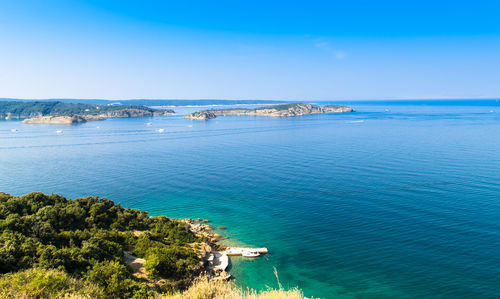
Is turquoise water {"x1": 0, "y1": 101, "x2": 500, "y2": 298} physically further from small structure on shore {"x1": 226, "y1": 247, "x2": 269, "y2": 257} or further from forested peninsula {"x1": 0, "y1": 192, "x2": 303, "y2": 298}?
forested peninsula {"x1": 0, "y1": 192, "x2": 303, "y2": 298}

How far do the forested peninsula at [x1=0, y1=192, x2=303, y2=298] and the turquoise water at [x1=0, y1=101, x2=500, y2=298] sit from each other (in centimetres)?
569

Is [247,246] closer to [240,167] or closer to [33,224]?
[33,224]

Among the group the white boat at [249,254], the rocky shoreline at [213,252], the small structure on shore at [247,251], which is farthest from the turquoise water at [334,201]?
the rocky shoreline at [213,252]

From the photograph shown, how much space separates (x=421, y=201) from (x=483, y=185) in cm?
1347

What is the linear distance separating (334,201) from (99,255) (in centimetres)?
3006

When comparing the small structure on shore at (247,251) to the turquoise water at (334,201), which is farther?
the small structure on shore at (247,251)

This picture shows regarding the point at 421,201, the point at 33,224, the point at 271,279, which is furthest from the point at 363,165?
the point at 33,224

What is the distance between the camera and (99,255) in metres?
21.8

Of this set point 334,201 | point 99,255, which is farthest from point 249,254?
point 334,201

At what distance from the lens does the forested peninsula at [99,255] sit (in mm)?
14468

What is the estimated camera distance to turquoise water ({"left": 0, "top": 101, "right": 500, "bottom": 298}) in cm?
2461

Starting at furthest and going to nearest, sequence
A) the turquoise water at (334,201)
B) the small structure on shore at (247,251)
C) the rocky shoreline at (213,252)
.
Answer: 1. the small structure on shore at (247,251)
2. the rocky shoreline at (213,252)
3. the turquoise water at (334,201)

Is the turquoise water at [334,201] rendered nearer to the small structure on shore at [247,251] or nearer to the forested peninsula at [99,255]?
the small structure on shore at [247,251]

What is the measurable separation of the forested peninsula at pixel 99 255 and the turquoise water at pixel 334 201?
5686 millimetres
